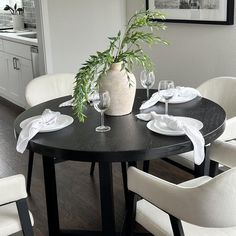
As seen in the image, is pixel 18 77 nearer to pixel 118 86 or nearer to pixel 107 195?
pixel 118 86

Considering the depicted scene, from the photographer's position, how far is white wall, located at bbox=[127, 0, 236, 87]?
10.3ft

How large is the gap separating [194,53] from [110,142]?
194 cm

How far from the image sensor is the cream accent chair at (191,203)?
138cm

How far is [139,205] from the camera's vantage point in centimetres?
177

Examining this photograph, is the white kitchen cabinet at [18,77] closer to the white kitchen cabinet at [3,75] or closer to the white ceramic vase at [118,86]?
the white kitchen cabinet at [3,75]

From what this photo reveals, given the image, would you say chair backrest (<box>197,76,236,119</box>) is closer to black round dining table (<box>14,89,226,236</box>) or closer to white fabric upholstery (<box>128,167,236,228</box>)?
black round dining table (<box>14,89,226,236</box>)

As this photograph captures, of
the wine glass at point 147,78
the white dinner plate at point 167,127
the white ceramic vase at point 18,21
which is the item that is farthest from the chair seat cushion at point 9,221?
the white ceramic vase at point 18,21

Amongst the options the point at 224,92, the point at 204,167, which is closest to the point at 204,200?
the point at 204,167

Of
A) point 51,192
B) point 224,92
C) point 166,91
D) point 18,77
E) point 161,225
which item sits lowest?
point 51,192

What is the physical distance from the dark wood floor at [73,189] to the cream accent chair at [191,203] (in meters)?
0.93

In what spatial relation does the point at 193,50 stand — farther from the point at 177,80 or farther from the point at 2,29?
the point at 2,29

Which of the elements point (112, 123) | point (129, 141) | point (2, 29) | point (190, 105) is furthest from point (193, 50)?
point (2, 29)

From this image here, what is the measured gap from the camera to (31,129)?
1847mm

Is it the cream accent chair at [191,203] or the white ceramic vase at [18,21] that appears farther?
the white ceramic vase at [18,21]
